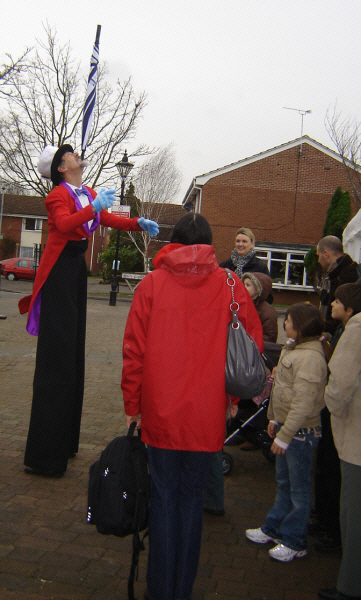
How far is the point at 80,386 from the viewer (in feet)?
15.5

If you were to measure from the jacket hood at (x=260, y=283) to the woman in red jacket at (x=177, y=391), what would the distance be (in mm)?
2044

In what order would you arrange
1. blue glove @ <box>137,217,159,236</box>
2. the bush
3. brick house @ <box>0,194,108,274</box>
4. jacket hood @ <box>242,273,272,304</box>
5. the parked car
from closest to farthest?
blue glove @ <box>137,217,159,236</box>
jacket hood @ <box>242,273,272,304</box>
the bush
the parked car
brick house @ <box>0,194,108,274</box>

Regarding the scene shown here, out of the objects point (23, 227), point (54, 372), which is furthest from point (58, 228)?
point (23, 227)

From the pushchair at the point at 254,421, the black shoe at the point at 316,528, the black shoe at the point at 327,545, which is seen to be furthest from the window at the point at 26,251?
the black shoe at the point at 327,545

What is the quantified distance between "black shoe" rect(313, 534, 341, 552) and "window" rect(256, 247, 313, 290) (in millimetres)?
28021

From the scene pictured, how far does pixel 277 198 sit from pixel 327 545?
95.2 ft

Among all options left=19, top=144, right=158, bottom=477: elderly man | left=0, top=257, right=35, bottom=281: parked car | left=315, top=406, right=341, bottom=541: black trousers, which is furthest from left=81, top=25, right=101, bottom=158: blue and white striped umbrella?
left=0, top=257, right=35, bottom=281: parked car

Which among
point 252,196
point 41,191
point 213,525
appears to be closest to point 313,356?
point 213,525

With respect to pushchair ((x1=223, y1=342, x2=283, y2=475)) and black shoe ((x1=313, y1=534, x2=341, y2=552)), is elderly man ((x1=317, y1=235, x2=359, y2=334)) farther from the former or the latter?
black shoe ((x1=313, y1=534, x2=341, y2=552))

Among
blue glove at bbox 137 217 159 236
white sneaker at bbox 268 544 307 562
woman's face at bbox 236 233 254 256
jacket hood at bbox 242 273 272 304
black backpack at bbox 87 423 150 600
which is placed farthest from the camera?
woman's face at bbox 236 233 254 256

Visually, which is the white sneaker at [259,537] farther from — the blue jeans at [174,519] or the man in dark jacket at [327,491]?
the blue jeans at [174,519]

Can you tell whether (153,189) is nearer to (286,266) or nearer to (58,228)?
(286,266)

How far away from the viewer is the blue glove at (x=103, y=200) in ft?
12.8

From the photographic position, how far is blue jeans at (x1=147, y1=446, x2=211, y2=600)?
274 cm
